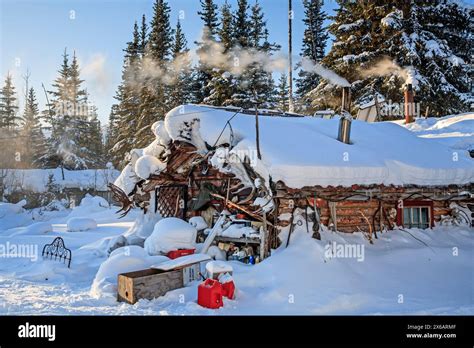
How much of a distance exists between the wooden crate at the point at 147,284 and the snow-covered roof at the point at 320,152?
3.46 m

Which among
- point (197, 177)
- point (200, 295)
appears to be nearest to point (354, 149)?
point (197, 177)

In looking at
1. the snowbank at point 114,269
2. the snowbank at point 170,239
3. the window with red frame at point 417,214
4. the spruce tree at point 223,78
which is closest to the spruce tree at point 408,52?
the spruce tree at point 223,78

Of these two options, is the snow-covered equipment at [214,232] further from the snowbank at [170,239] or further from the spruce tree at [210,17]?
the spruce tree at [210,17]

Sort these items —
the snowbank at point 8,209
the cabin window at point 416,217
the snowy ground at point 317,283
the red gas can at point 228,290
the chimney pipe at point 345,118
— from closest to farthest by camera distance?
the snowy ground at point 317,283
the red gas can at point 228,290
the cabin window at point 416,217
the chimney pipe at point 345,118
the snowbank at point 8,209

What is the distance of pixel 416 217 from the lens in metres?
11.7

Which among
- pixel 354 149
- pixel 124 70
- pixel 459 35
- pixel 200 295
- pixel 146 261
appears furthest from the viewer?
pixel 124 70

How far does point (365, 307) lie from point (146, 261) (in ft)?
16.8

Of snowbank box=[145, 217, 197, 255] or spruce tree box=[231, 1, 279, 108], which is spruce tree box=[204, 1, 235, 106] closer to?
spruce tree box=[231, 1, 279, 108]

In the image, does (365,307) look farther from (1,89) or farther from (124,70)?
(1,89)

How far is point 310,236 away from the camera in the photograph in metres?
9.96

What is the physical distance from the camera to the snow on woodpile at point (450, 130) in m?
14.7

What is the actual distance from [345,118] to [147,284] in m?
8.35

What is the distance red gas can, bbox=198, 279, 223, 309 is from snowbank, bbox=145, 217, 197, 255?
9.76 feet

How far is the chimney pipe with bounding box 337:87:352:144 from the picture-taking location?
1216 centimetres
